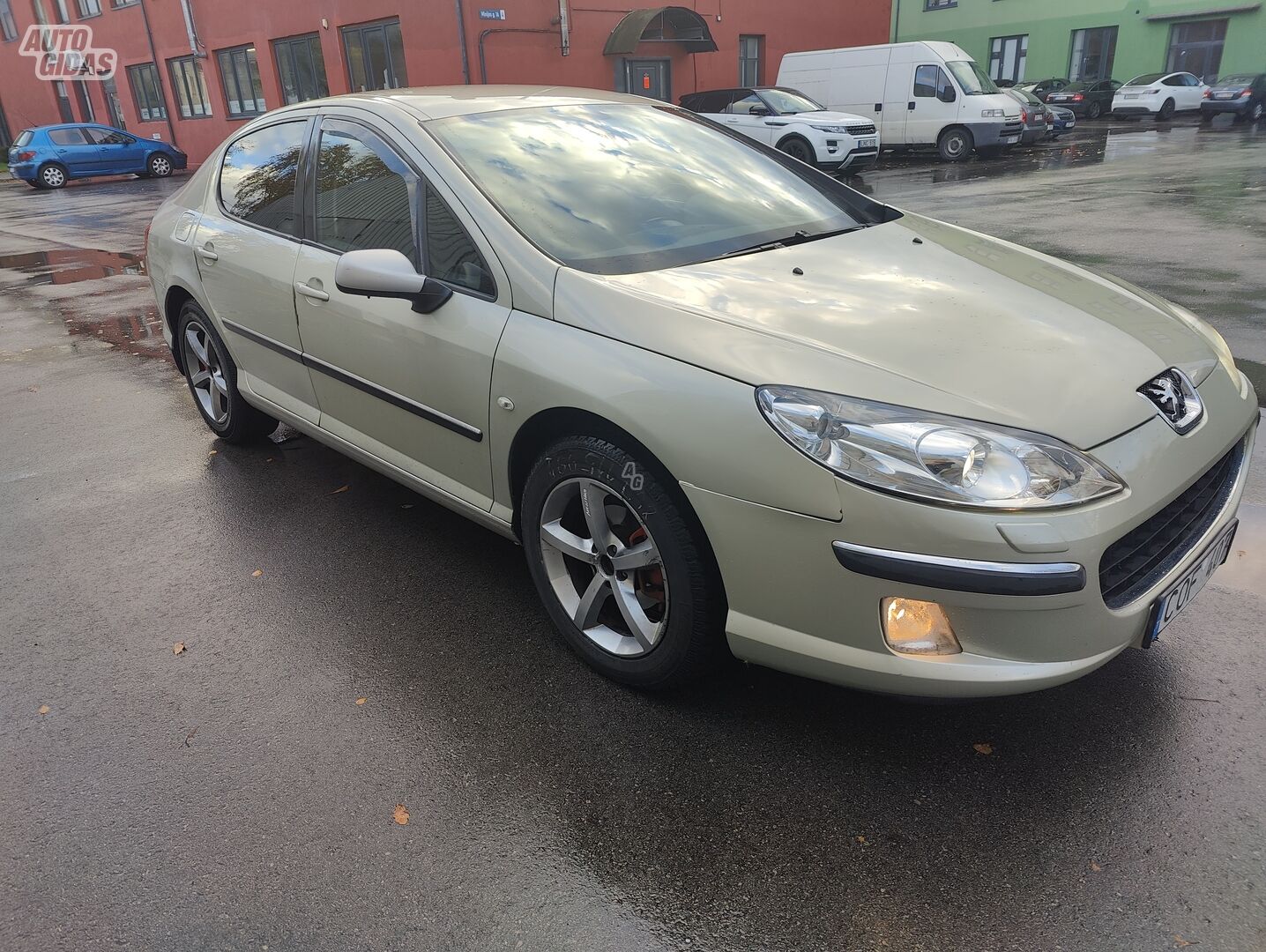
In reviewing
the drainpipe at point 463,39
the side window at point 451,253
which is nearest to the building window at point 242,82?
the drainpipe at point 463,39

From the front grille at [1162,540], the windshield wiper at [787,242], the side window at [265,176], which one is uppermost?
the side window at [265,176]

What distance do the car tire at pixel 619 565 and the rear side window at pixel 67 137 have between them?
1046 inches

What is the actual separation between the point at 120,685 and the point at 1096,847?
9.05 feet

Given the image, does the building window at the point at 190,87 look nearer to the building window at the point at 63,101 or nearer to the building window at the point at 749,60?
the building window at the point at 63,101

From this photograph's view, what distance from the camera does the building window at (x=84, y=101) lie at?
33.4m

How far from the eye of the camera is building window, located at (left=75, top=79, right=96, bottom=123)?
33.4 m

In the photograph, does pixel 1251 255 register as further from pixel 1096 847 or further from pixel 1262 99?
pixel 1262 99

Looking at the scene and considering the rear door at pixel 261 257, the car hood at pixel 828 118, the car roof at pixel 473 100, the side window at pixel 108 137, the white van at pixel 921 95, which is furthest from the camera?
the side window at pixel 108 137

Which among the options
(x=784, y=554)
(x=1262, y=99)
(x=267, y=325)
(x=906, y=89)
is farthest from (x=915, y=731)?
(x=1262, y=99)

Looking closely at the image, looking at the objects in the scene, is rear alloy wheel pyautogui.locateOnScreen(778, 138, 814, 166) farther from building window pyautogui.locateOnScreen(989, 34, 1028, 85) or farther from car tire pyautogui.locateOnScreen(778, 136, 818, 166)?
building window pyautogui.locateOnScreen(989, 34, 1028, 85)

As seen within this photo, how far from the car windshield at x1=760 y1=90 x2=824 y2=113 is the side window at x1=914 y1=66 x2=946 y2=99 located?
9.48ft

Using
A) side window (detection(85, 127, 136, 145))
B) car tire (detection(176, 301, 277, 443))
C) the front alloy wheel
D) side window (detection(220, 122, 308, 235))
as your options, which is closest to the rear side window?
side window (detection(85, 127, 136, 145))

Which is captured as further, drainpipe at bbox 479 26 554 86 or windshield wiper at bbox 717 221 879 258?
drainpipe at bbox 479 26 554 86

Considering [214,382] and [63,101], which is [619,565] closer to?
[214,382]
